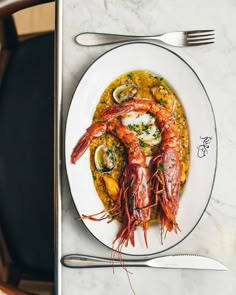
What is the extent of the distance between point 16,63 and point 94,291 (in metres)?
0.52

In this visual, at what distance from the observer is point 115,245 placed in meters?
1.08

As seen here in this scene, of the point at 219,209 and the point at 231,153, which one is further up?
the point at 231,153

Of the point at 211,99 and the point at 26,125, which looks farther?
the point at 26,125

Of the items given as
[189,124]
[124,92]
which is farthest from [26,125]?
[189,124]

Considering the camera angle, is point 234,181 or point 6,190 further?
point 6,190

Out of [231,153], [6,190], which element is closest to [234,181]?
[231,153]

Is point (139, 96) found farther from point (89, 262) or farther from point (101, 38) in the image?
point (89, 262)

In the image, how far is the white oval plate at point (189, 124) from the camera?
1.05 meters

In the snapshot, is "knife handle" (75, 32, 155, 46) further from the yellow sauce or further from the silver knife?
the silver knife

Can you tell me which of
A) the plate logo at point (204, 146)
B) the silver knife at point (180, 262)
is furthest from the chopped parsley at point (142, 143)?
the silver knife at point (180, 262)

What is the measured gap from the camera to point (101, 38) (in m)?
1.10

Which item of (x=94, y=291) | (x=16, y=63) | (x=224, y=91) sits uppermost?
(x=16, y=63)

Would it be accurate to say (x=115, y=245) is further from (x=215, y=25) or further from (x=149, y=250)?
(x=215, y=25)

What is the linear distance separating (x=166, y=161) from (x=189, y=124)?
0.28 ft
